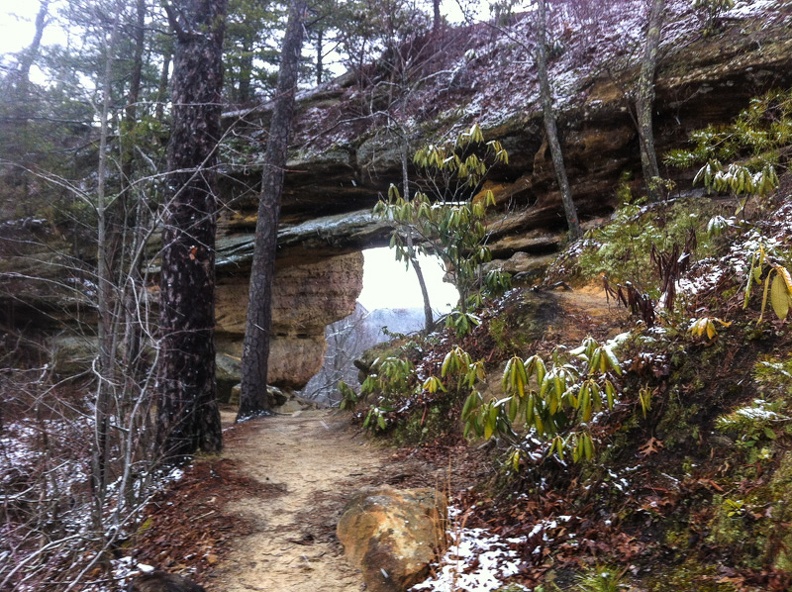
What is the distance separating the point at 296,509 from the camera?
407 centimetres

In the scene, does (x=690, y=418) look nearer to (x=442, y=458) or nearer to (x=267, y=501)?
(x=442, y=458)

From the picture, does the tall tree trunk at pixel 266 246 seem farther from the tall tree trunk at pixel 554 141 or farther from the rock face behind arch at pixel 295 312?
the rock face behind arch at pixel 295 312

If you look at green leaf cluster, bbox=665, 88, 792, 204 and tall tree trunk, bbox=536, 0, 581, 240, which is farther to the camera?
tall tree trunk, bbox=536, 0, 581, 240

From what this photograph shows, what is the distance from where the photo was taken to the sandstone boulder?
2855 mm

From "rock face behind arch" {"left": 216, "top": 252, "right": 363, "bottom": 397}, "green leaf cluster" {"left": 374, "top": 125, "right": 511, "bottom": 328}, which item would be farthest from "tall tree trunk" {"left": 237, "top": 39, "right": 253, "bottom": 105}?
"green leaf cluster" {"left": 374, "top": 125, "right": 511, "bottom": 328}

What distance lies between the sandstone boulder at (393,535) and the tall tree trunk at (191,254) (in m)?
2.33

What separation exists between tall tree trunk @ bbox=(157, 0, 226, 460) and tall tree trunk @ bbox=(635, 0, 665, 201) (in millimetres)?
5808

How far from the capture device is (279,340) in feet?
51.2

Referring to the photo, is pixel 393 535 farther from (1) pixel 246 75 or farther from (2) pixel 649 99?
(1) pixel 246 75

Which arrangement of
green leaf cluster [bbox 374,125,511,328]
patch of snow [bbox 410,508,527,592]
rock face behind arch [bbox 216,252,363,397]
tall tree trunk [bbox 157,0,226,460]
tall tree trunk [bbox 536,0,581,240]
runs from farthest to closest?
1. rock face behind arch [bbox 216,252,363,397]
2. tall tree trunk [bbox 536,0,581,240]
3. green leaf cluster [bbox 374,125,511,328]
4. tall tree trunk [bbox 157,0,226,460]
5. patch of snow [bbox 410,508,527,592]

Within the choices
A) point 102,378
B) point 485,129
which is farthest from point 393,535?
point 485,129

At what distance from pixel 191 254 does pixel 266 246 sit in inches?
170

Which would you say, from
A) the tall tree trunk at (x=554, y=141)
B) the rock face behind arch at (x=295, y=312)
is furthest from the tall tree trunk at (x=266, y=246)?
the rock face behind arch at (x=295, y=312)

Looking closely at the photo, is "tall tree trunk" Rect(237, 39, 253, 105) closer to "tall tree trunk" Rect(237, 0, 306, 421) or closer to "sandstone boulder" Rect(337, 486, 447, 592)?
"tall tree trunk" Rect(237, 0, 306, 421)
